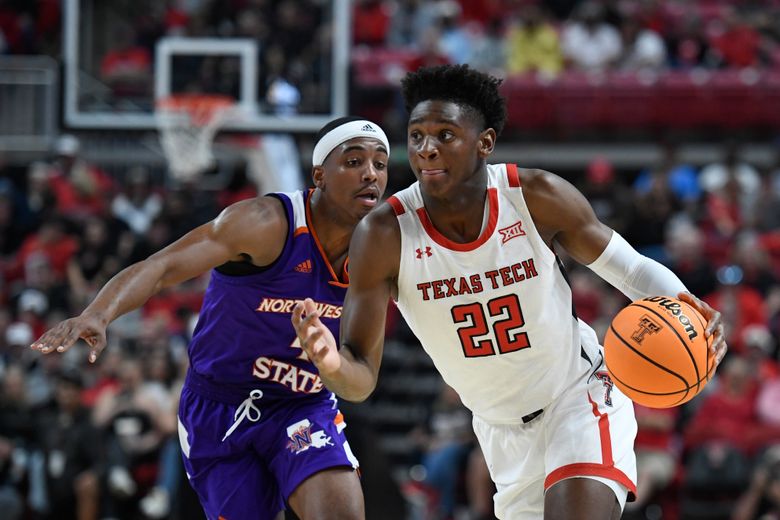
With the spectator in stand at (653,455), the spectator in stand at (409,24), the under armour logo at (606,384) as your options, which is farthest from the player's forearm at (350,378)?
the spectator in stand at (409,24)

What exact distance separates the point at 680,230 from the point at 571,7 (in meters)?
6.86

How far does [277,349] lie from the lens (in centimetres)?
529

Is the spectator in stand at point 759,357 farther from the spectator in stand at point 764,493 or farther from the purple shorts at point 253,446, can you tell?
the purple shorts at point 253,446

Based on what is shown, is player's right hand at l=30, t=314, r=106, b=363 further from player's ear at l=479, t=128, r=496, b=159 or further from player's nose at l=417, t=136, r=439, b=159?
player's ear at l=479, t=128, r=496, b=159

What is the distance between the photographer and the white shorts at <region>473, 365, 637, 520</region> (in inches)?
182

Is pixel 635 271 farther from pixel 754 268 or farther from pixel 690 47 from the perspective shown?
pixel 690 47

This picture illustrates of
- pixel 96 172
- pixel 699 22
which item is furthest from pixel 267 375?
pixel 699 22

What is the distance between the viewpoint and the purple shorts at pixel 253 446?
5234 mm

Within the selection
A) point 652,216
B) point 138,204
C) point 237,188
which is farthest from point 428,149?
point 138,204

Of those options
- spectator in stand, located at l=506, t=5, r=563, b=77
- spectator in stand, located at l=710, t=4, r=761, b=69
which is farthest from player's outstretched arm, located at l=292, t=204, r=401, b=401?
spectator in stand, located at l=710, t=4, r=761, b=69

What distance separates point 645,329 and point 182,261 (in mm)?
1920

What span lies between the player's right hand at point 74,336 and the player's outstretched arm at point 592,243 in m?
1.77

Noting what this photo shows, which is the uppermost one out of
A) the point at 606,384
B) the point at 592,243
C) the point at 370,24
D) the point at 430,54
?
the point at 370,24

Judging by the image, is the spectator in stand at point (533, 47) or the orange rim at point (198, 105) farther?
the spectator in stand at point (533, 47)
